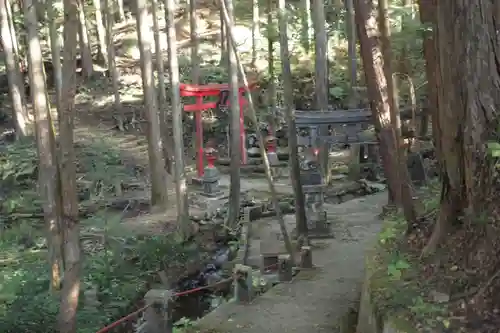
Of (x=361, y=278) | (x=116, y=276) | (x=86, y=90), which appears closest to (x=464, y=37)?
(x=361, y=278)

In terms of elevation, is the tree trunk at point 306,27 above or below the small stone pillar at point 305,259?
above

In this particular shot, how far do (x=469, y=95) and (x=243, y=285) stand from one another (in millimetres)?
4750

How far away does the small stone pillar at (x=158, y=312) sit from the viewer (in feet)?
26.6

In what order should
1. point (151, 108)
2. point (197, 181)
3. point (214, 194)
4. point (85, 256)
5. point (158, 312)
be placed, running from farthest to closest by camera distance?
point (197, 181)
point (214, 194)
point (151, 108)
point (85, 256)
point (158, 312)

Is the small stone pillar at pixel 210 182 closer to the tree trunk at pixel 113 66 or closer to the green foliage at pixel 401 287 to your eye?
the tree trunk at pixel 113 66

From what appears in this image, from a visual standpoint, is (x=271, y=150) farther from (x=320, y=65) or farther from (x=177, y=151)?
(x=177, y=151)

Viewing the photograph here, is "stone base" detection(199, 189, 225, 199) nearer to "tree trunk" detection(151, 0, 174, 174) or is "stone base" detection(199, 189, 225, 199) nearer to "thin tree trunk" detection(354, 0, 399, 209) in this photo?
"tree trunk" detection(151, 0, 174, 174)

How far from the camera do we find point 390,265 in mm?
6504

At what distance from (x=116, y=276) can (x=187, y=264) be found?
2.07m

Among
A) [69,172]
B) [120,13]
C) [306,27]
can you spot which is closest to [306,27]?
[306,27]

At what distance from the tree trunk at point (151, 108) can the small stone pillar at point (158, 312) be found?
8386 millimetres

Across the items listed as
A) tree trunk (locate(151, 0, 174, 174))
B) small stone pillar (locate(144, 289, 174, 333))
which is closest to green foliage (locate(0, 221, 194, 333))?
small stone pillar (locate(144, 289, 174, 333))

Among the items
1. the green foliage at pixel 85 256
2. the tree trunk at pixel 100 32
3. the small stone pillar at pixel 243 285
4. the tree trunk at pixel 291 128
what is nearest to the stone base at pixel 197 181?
the green foliage at pixel 85 256

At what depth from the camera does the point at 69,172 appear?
6.52m
